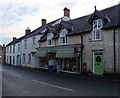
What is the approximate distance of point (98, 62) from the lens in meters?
18.8

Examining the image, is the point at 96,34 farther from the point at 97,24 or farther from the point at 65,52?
the point at 65,52

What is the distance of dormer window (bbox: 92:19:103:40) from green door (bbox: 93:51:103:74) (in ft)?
5.81

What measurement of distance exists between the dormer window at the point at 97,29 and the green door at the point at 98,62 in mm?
1772

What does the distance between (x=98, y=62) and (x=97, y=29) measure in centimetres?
373

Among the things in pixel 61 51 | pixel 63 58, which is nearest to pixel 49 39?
pixel 63 58

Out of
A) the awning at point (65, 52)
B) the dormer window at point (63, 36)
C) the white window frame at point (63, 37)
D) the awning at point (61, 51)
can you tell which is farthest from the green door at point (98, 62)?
the dormer window at point (63, 36)

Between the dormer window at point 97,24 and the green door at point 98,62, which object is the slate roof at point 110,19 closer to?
the dormer window at point 97,24

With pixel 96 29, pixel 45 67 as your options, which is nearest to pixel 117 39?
pixel 96 29

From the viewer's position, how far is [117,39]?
16984 millimetres

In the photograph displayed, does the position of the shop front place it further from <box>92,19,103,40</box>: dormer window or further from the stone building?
<box>92,19,103,40</box>: dormer window

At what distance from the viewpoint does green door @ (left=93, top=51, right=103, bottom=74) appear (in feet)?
60.6

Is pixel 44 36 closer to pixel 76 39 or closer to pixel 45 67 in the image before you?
pixel 45 67

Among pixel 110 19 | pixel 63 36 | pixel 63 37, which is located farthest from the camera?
pixel 63 37

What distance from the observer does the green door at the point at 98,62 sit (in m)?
18.5
